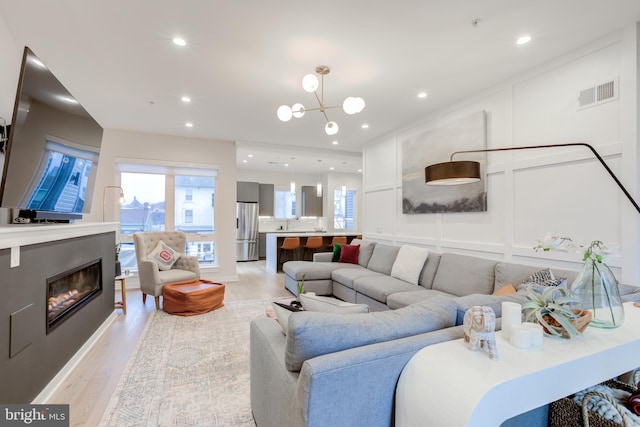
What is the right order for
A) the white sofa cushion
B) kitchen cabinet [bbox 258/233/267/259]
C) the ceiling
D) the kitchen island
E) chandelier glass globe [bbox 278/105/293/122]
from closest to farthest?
the ceiling
chandelier glass globe [bbox 278/105/293/122]
the white sofa cushion
the kitchen island
kitchen cabinet [bbox 258/233/267/259]

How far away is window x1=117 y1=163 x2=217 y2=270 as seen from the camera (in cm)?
532

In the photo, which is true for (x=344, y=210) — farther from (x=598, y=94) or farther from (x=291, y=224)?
(x=598, y=94)

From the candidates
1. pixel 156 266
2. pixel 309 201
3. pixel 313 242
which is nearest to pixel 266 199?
pixel 309 201

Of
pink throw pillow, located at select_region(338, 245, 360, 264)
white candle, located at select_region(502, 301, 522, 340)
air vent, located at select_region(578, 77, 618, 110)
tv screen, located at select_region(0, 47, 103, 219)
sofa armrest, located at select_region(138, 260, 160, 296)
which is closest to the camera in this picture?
white candle, located at select_region(502, 301, 522, 340)

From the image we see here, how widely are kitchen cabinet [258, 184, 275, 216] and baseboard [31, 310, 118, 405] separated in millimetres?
5744

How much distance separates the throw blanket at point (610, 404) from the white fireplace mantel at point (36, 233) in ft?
9.87

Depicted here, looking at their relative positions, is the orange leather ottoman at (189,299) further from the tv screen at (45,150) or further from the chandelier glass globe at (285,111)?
the chandelier glass globe at (285,111)

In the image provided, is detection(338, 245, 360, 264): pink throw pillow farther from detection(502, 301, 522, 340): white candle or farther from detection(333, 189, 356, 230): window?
detection(333, 189, 356, 230): window

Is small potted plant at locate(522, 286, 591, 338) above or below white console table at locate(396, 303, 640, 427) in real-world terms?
above

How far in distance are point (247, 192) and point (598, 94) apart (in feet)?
24.7

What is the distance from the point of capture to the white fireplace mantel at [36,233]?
1.63m

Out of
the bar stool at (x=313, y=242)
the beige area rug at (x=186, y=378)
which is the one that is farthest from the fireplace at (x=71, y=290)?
the bar stool at (x=313, y=242)

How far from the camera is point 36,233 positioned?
6.37ft

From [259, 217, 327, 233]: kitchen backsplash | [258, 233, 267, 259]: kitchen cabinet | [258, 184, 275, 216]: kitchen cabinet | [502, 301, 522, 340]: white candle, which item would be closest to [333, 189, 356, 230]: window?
[259, 217, 327, 233]: kitchen backsplash
